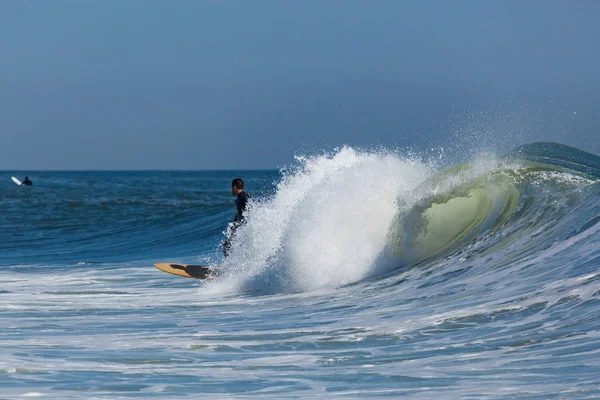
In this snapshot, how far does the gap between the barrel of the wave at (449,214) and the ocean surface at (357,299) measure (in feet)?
0.08

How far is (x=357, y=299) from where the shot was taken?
9.83 metres

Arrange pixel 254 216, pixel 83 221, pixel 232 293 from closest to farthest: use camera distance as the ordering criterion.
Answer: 1. pixel 232 293
2. pixel 254 216
3. pixel 83 221

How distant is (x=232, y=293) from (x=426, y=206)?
3.02 m

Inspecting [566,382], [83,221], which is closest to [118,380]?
[566,382]

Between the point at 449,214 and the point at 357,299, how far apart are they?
122 inches

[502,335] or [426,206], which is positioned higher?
[426,206]

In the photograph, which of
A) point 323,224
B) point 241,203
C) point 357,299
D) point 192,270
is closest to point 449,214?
point 323,224

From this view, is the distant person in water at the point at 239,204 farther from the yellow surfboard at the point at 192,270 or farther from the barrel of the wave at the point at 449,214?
the barrel of the wave at the point at 449,214

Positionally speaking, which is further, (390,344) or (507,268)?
(507,268)

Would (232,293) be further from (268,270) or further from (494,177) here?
(494,177)

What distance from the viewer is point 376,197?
12.6m

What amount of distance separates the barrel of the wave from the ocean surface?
0.08ft

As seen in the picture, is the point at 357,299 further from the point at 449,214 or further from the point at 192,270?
the point at 192,270

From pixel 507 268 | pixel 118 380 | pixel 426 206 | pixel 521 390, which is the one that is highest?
pixel 426 206
